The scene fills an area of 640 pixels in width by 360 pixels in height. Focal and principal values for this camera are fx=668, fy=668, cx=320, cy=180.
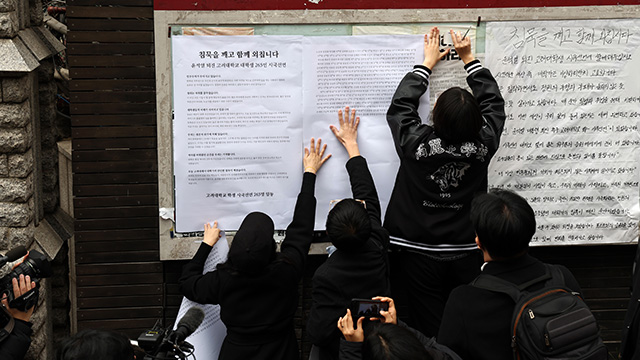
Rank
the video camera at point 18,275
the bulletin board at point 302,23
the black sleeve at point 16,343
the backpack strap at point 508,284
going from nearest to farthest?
the backpack strap at point 508,284, the black sleeve at point 16,343, the video camera at point 18,275, the bulletin board at point 302,23

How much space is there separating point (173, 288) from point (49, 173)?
1.43 meters

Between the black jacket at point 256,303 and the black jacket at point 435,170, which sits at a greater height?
the black jacket at point 435,170

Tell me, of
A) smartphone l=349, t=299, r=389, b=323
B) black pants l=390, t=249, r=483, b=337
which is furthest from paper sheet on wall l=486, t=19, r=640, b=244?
smartphone l=349, t=299, r=389, b=323

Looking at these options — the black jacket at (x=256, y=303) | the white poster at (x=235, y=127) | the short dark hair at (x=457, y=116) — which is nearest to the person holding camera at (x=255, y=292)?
the black jacket at (x=256, y=303)

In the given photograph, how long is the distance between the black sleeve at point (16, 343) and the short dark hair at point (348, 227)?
1.65 metres

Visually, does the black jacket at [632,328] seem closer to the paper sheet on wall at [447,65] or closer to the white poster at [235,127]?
the paper sheet on wall at [447,65]

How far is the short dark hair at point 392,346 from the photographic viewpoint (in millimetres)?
2426

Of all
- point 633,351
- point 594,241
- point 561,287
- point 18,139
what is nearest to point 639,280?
point 633,351

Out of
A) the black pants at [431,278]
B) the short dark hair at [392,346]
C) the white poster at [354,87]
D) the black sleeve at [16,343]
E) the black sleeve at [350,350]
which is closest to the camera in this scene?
the short dark hair at [392,346]

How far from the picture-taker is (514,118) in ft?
16.0

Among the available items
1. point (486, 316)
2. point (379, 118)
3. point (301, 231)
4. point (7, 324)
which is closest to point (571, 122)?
point (379, 118)

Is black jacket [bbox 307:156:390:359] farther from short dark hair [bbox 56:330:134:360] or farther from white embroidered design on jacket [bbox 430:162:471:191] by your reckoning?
short dark hair [bbox 56:330:134:360]

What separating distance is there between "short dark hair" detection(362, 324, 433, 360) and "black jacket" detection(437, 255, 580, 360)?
0.56m

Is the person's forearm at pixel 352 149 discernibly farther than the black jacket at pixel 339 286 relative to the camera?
Yes
